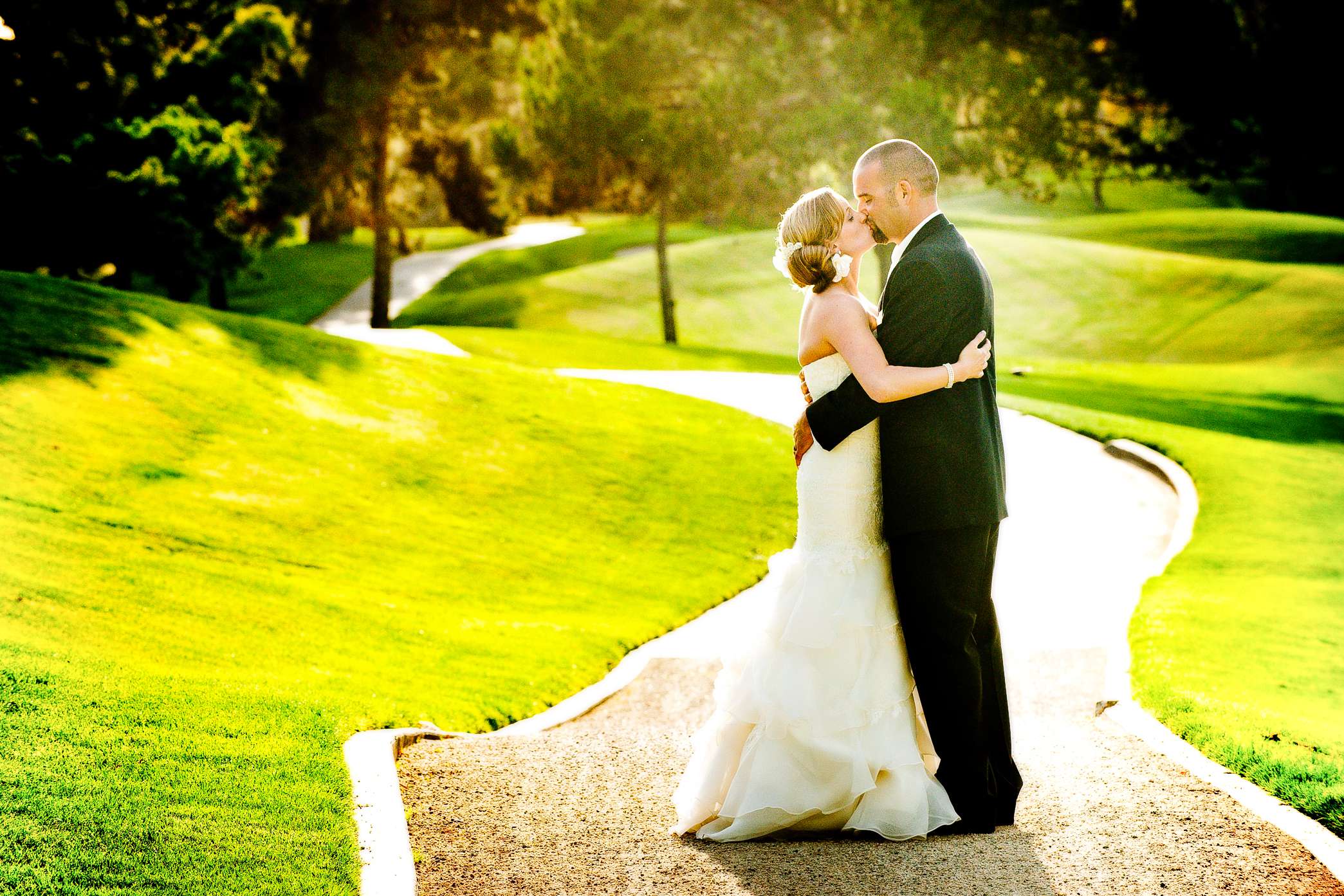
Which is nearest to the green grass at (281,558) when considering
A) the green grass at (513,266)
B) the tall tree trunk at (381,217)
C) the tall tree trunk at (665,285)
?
the tall tree trunk at (381,217)

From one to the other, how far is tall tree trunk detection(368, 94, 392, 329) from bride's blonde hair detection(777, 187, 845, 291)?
29.8 meters

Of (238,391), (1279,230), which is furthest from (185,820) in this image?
(1279,230)

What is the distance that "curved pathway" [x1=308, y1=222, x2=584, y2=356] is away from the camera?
94.7 ft

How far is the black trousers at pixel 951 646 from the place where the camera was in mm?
5090

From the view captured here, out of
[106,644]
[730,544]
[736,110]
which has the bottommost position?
[730,544]

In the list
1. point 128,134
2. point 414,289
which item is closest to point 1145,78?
point 128,134

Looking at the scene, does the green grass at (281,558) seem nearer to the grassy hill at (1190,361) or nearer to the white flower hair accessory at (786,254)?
the white flower hair accessory at (786,254)

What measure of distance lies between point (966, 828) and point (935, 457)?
62.0 inches

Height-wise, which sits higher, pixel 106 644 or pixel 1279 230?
pixel 1279 230

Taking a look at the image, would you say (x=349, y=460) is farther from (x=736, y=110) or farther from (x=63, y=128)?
(x=736, y=110)

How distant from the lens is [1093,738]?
6.53 meters

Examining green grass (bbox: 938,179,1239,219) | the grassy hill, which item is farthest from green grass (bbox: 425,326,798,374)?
green grass (bbox: 938,179,1239,219)

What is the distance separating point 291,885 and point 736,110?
109 feet

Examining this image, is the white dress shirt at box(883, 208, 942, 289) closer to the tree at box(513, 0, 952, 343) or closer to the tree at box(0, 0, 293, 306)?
the tree at box(0, 0, 293, 306)
